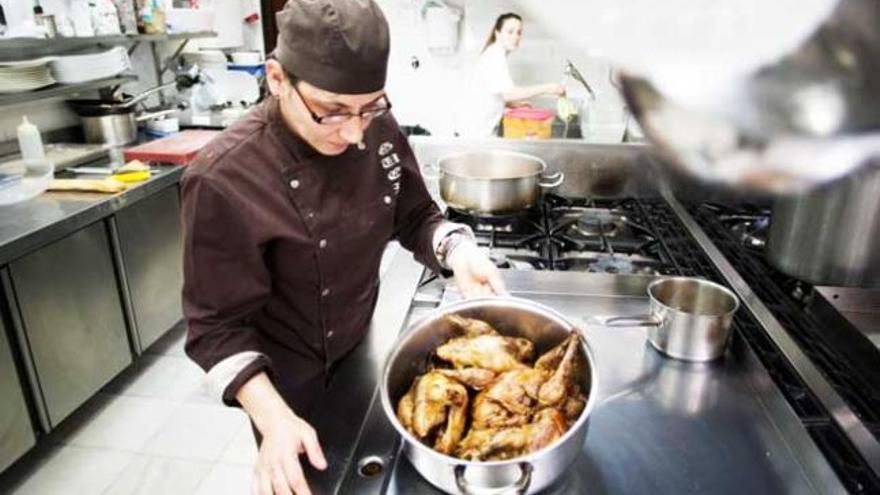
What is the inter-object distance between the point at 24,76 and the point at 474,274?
2377 mm

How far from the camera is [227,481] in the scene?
2043 mm

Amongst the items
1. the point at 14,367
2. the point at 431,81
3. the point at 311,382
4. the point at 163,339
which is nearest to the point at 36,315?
the point at 14,367

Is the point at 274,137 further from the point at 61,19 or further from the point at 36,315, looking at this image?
the point at 61,19

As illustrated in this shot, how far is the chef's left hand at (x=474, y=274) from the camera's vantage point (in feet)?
3.57

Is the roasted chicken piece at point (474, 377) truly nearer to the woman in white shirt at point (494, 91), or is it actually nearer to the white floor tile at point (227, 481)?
the white floor tile at point (227, 481)

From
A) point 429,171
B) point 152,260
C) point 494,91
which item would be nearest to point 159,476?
point 152,260

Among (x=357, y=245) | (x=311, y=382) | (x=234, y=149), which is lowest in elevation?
(x=311, y=382)

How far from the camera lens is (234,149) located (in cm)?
94

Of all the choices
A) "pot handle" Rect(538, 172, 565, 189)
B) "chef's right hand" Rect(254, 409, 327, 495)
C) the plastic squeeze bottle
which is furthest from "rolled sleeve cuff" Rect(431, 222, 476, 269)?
the plastic squeeze bottle

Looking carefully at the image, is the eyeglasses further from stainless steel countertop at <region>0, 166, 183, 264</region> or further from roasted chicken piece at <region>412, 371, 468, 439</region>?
stainless steel countertop at <region>0, 166, 183, 264</region>

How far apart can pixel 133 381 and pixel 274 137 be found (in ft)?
7.10

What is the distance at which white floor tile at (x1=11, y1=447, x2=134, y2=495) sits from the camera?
201 centimetres

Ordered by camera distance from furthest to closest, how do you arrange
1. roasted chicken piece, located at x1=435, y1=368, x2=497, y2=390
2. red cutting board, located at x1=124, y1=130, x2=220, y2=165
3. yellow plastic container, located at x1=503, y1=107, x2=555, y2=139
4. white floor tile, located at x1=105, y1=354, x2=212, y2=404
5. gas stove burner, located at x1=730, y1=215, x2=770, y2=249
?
1. red cutting board, located at x1=124, y1=130, x2=220, y2=165
2. white floor tile, located at x1=105, y1=354, x2=212, y2=404
3. yellow plastic container, located at x1=503, y1=107, x2=555, y2=139
4. gas stove burner, located at x1=730, y1=215, x2=770, y2=249
5. roasted chicken piece, located at x1=435, y1=368, x2=497, y2=390

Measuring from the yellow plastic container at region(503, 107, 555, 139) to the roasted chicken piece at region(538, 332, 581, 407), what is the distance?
154 cm
